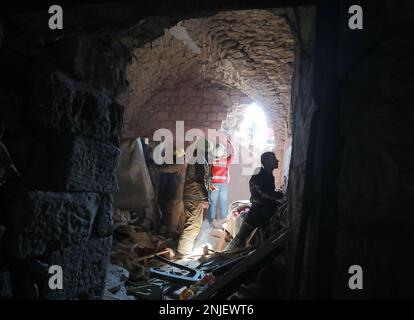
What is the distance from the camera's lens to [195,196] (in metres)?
5.01

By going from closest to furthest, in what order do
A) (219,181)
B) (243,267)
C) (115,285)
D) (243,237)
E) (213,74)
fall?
(243,267)
(115,285)
(243,237)
(219,181)
(213,74)

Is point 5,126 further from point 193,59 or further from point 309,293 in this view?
point 193,59

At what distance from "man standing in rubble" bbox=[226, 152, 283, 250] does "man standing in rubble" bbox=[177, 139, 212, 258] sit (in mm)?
1126

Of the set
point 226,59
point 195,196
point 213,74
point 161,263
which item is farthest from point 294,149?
point 213,74

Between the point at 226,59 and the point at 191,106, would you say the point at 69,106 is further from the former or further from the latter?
the point at 191,106

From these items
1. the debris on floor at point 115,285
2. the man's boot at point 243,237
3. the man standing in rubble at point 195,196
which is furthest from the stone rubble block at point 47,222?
the man standing in rubble at point 195,196

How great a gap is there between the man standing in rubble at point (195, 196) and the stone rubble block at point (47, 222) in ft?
11.6

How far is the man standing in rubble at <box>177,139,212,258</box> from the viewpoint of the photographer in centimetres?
494

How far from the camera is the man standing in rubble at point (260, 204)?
378cm

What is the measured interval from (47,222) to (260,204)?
298cm

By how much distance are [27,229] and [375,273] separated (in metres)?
1.22

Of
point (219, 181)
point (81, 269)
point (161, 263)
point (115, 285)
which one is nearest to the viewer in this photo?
point (81, 269)

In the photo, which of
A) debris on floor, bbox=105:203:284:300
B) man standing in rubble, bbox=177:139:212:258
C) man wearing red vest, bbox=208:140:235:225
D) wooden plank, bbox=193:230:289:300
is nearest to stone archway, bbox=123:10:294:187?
man wearing red vest, bbox=208:140:235:225
